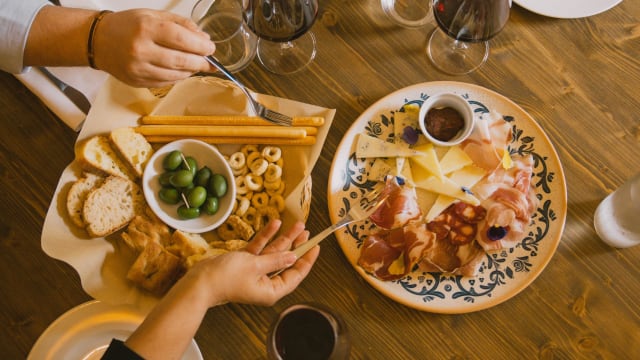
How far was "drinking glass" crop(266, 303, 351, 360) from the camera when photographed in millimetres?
1031

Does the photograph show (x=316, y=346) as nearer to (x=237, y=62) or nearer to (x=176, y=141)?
(x=176, y=141)

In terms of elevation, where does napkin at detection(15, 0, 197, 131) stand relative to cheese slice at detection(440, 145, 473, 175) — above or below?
above

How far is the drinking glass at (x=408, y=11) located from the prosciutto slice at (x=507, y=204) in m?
0.42

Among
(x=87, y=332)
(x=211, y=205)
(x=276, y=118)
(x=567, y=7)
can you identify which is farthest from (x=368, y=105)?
(x=87, y=332)

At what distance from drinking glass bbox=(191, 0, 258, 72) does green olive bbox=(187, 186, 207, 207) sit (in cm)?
31

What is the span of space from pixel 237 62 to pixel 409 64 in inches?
16.7

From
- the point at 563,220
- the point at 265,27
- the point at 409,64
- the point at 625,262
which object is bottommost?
the point at 625,262

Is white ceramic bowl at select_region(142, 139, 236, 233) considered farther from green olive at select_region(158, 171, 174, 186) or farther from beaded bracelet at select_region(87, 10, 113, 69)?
beaded bracelet at select_region(87, 10, 113, 69)

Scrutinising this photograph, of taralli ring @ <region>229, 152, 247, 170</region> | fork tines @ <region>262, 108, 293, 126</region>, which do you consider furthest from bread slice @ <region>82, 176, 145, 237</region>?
fork tines @ <region>262, 108, 293, 126</region>

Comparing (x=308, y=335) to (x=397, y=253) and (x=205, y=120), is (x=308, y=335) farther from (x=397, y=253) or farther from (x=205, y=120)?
(x=205, y=120)

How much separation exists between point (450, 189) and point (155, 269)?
2.21ft

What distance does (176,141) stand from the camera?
4.13 feet

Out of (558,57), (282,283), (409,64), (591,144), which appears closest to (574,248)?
(591,144)

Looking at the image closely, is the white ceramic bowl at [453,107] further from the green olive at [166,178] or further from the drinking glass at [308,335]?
the green olive at [166,178]
